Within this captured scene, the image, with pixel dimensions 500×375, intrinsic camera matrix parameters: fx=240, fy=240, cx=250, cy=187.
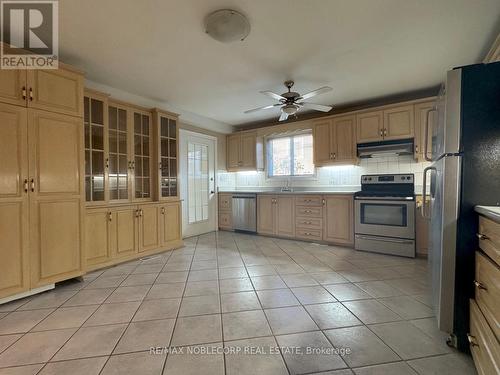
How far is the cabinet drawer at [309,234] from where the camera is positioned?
13.6 feet

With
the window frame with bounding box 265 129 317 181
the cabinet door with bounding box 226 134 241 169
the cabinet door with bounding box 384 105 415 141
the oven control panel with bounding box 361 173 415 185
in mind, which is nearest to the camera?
the cabinet door with bounding box 384 105 415 141

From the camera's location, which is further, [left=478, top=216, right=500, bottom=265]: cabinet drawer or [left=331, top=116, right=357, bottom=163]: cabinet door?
[left=331, top=116, right=357, bottom=163]: cabinet door

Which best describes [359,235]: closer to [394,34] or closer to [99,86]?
[394,34]

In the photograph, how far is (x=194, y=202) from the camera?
4918mm

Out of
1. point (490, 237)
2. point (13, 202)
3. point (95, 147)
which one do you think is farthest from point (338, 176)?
point (13, 202)

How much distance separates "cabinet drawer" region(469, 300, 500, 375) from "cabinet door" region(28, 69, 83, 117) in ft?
11.6

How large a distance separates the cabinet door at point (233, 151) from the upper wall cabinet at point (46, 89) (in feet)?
10.9

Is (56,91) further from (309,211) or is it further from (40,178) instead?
(309,211)

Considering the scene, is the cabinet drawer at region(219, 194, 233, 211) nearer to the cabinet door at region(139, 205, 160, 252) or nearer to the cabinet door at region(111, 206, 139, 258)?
the cabinet door at region(139, 205, 160, 252)

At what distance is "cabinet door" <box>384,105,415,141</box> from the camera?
141 inches

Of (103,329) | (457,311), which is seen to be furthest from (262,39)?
(103,329)

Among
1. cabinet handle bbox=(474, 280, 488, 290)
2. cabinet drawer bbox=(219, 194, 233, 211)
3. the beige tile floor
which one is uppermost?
cabinet drawer bbox=(219, 194, 233, 211)

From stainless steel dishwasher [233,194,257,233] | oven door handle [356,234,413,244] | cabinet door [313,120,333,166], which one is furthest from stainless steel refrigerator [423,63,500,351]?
stainless steel dishwasher [233,194,257,233]

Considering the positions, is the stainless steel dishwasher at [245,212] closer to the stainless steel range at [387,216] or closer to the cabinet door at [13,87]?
the stainless steel range at [387,216]
